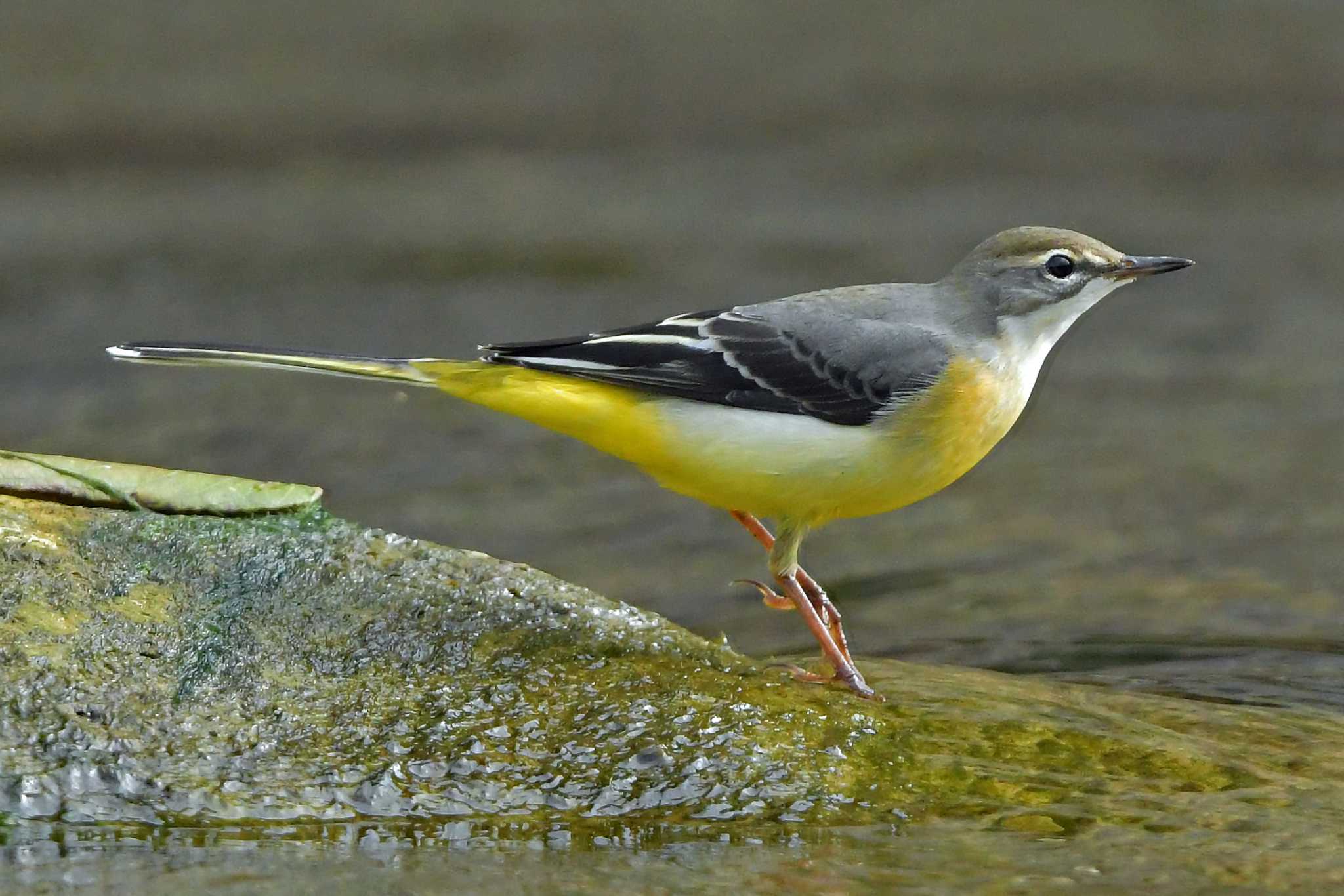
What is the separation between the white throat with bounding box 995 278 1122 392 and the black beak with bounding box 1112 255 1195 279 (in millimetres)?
58

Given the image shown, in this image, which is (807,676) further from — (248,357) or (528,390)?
(248,357)

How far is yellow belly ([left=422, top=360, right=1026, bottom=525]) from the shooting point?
6258 millimetres

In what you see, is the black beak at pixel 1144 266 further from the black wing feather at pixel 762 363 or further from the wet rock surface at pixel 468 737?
the wet rock surface at pixel 468 737

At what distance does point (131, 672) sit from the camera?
16.9 ft

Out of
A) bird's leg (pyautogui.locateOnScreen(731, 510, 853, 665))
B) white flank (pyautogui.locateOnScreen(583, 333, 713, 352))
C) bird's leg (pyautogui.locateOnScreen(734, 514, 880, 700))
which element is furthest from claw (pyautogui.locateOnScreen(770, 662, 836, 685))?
white flank (pyautogui.locateOnScreen(583, 333, 713, 352))

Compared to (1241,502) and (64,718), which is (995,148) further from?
(64,718)

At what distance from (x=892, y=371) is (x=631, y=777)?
6.66 ft

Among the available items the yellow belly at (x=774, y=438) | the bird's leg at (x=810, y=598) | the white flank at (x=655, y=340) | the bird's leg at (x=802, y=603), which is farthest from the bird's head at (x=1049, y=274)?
the bird's leg at (x=810, y=598)

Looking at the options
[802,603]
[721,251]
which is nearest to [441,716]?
[802,603]

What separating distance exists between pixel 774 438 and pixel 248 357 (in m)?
1.96

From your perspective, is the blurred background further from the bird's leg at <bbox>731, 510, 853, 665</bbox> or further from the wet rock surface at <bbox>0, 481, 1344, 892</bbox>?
the wet rock surface at <bbox>0, 481, 1344, 892</bbox>

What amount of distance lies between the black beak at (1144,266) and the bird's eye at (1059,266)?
6.7 inches

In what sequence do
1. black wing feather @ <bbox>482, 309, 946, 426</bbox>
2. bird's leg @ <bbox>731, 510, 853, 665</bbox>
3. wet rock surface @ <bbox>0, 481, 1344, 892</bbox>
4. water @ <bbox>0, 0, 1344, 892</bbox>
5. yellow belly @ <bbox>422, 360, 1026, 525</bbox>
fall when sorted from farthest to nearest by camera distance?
water @ <bbox>0, 0, 1344, 892</bbox>
bird's leg @ <bbox>731, 510, 853, 665</bbox>
black wing feather @ <bbox>482, 309, 946, 426</bbox>
yellow belly @ <bbox>422, 360, 1026, 525</bbox>
wet rock surface @ <bbox>0, 481, 1344, 892</bbox>

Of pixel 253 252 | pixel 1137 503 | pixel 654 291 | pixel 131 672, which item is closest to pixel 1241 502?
pixel 1137 503
